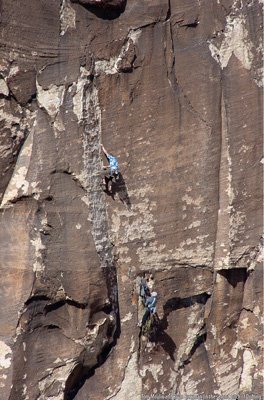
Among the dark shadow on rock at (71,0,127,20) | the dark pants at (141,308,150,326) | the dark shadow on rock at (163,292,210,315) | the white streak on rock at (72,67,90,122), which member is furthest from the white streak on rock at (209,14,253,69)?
the dark pants at (141,308,150,326)

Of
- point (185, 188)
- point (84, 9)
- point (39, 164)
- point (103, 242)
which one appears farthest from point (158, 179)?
point (84, 9)

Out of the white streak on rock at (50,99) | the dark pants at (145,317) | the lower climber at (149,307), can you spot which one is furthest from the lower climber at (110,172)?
the dark pants at (145,317)

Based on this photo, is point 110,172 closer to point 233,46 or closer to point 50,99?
point 50,99

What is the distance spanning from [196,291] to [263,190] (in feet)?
3.03

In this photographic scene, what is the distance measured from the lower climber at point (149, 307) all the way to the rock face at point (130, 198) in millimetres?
60

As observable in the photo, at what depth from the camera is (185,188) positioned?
479 cm

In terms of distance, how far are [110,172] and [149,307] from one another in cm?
104

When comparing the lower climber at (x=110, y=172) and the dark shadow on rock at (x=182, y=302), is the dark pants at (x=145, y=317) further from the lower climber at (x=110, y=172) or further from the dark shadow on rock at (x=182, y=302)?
the lower climber at (x=110, y=172)

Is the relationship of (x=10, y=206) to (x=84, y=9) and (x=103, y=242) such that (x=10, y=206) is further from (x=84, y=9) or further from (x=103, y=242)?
(x=84, y=9)

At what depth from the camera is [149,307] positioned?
4.74 meters

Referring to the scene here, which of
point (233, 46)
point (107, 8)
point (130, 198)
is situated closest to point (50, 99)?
point (107, 8)

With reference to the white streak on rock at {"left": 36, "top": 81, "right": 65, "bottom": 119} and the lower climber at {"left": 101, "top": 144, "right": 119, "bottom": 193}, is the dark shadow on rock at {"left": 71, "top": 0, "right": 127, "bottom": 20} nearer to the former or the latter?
the white streak on rock at {"left": 36, "top": 81, "right": 65, "bottom": 119}

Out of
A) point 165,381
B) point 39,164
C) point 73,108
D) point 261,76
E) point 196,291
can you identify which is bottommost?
point 165,381

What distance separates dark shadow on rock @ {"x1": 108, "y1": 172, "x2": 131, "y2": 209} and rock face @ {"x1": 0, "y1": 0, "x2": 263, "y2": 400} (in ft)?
0.04
